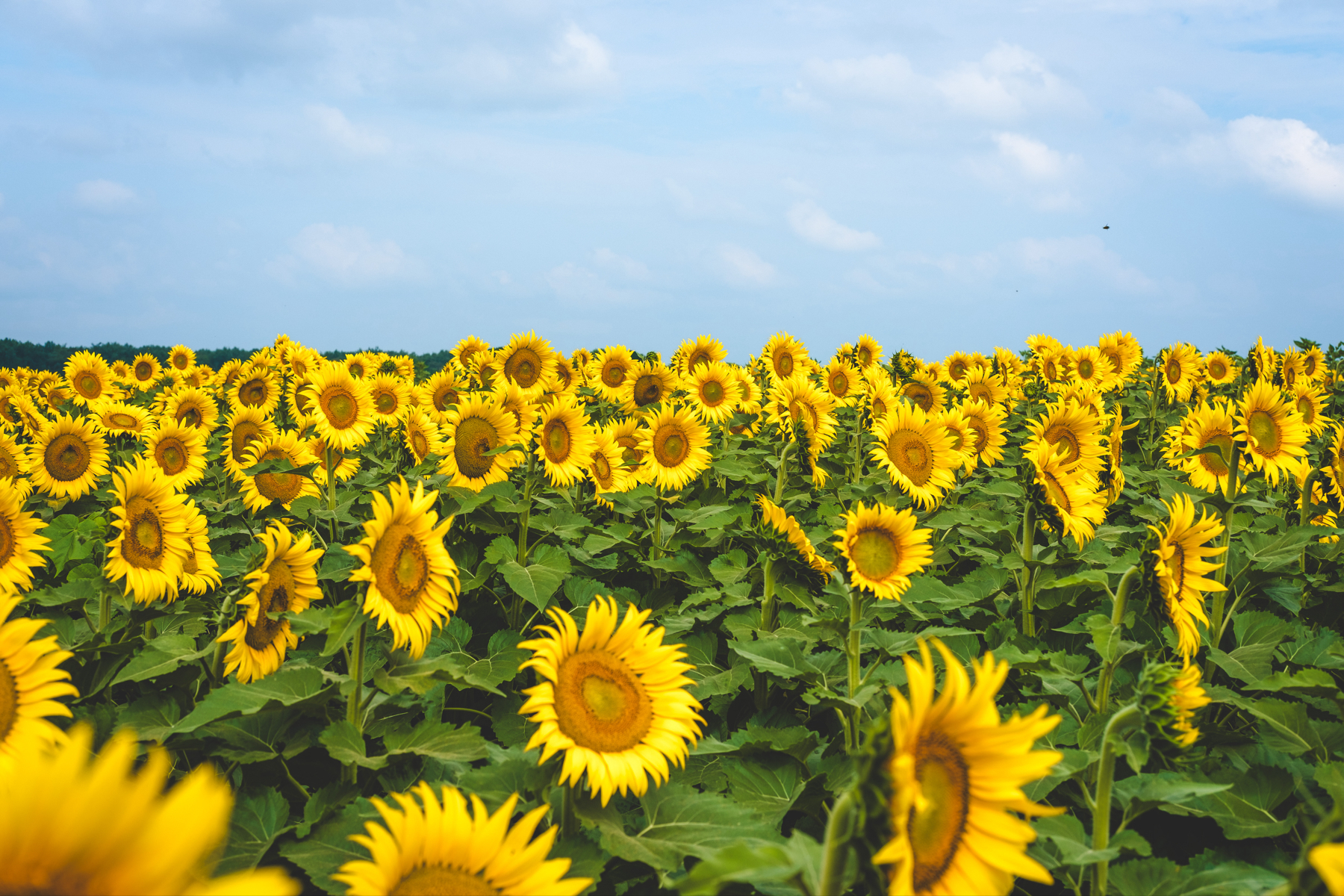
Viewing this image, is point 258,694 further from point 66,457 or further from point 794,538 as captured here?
point 66,457

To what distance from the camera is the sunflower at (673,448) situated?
6.30m

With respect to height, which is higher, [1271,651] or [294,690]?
[1271,651]

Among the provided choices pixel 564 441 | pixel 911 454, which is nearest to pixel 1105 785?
pixel 911 454

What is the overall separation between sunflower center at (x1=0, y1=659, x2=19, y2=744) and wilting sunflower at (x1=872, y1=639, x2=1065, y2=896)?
2.53 metres

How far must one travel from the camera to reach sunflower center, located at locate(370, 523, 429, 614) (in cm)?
281

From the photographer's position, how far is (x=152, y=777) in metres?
1.01

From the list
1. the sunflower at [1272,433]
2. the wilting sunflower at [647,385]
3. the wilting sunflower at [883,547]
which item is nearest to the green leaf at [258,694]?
the wilting sunflower at [883,547]

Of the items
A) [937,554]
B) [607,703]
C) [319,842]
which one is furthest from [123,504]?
[937,554]

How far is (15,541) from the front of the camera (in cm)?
381

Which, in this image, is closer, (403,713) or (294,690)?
(294,690)

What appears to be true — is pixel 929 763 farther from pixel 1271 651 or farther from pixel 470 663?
pixel 1271 651

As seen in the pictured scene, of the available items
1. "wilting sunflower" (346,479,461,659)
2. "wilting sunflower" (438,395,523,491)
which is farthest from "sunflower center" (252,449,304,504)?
"wilting sunflower" (346,479,461,659)

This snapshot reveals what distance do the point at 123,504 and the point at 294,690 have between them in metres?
1.76

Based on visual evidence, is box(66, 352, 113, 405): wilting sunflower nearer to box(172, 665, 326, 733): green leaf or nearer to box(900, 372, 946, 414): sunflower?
box(172, 665, 326, 733): green leaf
